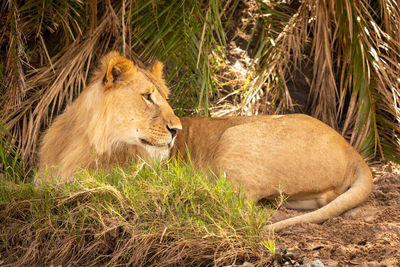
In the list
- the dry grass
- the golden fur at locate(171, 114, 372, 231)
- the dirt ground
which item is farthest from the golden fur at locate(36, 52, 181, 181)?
the dirt ground

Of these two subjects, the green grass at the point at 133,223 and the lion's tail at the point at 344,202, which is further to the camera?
the lion's tail at the point at 344,202

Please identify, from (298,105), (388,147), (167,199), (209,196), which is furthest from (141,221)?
(298,105)

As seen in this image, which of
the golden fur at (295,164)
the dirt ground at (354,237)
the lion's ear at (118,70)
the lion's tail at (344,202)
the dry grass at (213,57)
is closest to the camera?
the dirt ground at (354,237)

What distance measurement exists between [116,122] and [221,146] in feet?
2.67

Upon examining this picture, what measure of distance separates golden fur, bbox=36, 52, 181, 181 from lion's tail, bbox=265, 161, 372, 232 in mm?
977

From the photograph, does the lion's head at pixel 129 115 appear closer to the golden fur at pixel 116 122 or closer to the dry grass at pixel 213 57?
the golden fur at pixel 116 122

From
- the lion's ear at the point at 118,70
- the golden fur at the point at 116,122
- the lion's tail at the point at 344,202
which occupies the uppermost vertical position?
the lion's ear at the point at 118,70

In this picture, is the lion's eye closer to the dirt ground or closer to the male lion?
the male lion

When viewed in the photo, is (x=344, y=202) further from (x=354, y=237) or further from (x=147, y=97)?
(x=147, y=97)

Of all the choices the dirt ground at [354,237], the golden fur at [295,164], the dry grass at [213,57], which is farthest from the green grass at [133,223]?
the dry grass at [213,57]

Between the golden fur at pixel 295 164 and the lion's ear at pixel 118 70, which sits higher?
the lion's ear at pixel 118 70

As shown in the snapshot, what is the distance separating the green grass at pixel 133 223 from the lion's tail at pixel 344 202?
286 millimetres

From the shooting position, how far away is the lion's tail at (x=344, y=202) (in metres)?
3.05

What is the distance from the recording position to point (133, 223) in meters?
2.72
